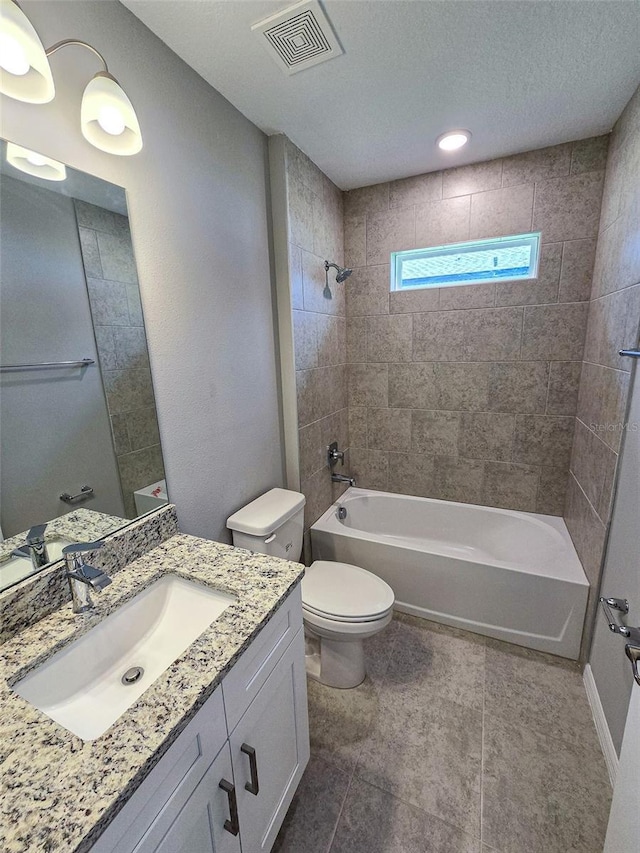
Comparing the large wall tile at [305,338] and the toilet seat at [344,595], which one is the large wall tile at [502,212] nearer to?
the large wall tile at [305,338]

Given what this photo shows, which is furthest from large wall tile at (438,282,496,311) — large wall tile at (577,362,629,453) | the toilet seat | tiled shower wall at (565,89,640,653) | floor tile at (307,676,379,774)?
floor tile at (307,676,379,774)

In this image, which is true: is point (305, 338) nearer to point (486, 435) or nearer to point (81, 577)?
point (486, 435)

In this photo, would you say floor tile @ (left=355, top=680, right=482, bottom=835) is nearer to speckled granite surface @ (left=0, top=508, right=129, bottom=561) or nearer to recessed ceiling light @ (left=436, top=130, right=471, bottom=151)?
speckled granite surface @ (left=0, top=508, right=129, bottom=561)

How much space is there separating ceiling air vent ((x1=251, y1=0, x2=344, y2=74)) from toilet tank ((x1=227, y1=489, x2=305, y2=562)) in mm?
1777

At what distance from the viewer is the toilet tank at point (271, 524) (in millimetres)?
1612

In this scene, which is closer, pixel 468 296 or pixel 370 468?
pixel 468 296

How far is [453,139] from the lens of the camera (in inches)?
73.5

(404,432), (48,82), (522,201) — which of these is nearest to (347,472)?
(404,432)

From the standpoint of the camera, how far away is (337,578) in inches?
72.1

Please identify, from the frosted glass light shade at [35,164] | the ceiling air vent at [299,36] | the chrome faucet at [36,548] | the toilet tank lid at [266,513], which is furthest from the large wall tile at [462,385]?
the chrome faucet at [36,548]

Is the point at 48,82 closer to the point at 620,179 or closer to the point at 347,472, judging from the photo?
the point at 620,179

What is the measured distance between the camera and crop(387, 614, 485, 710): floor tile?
5.61 feet

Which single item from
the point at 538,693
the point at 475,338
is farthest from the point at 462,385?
the point at 538,693

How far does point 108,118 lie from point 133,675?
4.79ft
